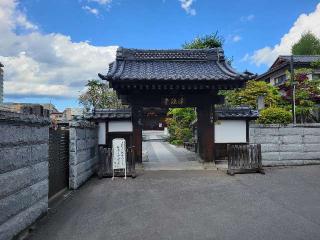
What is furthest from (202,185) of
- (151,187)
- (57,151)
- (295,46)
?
(295,46)

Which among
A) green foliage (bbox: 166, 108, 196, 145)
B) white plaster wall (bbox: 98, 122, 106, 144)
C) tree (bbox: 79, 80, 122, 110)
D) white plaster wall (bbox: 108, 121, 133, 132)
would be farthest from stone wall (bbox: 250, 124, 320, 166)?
tree (bbox: 79, 80, 122, 110)

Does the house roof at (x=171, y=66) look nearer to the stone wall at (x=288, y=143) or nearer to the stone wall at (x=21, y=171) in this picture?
the stone wall at (x=288, y=143)

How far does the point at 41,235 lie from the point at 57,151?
4139mm

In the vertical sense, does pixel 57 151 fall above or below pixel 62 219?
above

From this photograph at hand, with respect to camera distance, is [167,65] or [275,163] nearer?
[275,163]

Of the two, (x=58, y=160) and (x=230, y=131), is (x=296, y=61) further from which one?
(x=58, y=160)

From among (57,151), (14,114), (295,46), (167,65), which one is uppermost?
(295,46)

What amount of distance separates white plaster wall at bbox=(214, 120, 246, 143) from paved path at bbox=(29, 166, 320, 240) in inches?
158

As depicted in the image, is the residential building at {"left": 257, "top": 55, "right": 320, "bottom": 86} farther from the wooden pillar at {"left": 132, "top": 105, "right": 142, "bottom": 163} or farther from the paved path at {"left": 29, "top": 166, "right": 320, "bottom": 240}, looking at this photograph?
the paved path at {"left": 29, "top": 166, "right": 320, "bottom": 240}

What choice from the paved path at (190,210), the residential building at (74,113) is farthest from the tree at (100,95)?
the paved path at (190,210)

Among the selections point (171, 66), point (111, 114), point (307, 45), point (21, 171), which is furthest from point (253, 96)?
point (307, 45)

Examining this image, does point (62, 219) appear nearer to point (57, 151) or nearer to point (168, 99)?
point (57, 151)

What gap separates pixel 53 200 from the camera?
964cm

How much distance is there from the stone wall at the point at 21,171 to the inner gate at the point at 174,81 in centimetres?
738
